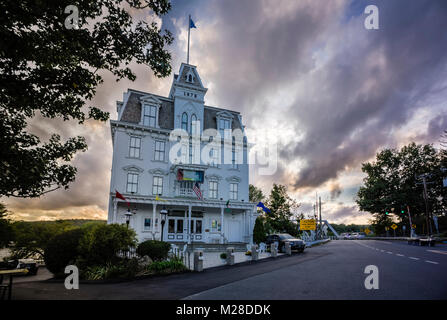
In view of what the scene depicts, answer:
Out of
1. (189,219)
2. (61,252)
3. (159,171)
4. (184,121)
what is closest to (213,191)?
(189,219)

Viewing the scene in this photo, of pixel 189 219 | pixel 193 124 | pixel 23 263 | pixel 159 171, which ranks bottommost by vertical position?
pixel 23 263

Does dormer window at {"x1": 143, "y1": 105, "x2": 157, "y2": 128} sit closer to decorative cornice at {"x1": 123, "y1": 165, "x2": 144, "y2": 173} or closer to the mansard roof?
the mansard roof

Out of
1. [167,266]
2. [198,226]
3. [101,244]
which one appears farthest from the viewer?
[198,226]

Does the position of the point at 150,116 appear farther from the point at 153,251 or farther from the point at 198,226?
the point at 153,251

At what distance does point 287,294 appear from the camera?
22.7ft

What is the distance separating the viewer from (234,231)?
2905cm

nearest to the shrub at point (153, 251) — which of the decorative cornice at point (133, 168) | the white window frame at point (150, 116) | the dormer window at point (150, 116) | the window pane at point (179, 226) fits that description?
the decorative cornice at point (133, 168)

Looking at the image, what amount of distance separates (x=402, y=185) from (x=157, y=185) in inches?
2236

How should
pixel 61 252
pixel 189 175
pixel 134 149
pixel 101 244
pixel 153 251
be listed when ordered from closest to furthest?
pixel 101 244, pixel 61 252, pixel 153 251, pixel 134 149, pixel 189 175

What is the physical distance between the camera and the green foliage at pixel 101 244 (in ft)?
40.0

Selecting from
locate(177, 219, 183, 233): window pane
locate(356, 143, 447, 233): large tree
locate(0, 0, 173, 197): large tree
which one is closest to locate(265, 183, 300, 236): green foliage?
locate(177, 219, 183, 233): window pane

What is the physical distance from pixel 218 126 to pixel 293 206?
23270 millimetres
